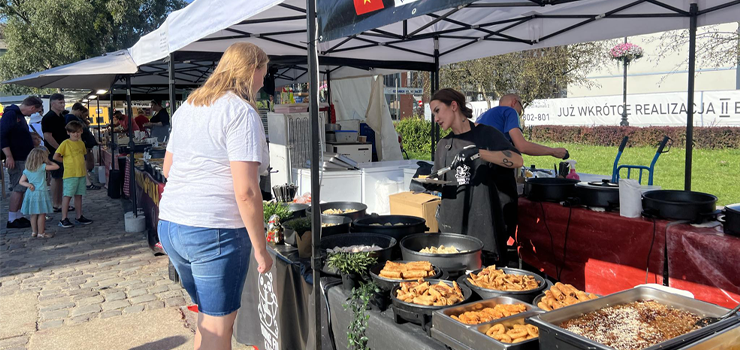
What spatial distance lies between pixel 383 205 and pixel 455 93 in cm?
220

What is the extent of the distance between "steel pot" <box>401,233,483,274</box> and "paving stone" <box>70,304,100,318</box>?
11.0 feet

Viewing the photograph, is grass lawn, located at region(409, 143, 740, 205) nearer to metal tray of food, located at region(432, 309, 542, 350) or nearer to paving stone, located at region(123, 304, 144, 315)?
metal tray of food, located at region(432, 309, 542, 350)

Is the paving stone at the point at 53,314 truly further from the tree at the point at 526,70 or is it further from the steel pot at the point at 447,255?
the tree at the point at 526,70

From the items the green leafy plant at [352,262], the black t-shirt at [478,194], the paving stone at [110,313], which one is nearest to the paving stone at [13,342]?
the paving stone at [110,313]

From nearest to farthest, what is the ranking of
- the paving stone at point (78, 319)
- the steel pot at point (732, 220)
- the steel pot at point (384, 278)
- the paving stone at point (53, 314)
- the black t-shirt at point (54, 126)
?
the steel pot at point (384, 278), the steel pot at point (732, 220), the paving stone at point (78, 319), the paving stone at point (53, 314), the black t-shirt at point (54, 126)

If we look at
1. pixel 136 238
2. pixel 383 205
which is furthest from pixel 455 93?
pixel 136 238

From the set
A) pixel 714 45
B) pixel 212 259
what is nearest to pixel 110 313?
pixel 212 259

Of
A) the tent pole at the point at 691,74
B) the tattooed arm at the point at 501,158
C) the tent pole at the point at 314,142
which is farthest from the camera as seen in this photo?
the tent pole at the point at 691,74

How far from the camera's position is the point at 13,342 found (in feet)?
12.5

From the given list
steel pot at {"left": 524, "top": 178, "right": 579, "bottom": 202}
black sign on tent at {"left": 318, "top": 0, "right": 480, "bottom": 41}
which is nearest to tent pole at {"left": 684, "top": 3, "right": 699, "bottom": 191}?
steel pot at {"left": 524, "top": 178, "right": 579, "bottom": 202}

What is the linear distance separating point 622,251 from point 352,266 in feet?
6.70

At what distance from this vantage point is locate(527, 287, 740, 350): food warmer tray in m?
1.29

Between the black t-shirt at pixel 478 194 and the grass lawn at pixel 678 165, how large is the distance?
7.11m

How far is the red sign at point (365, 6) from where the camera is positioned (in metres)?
2.07
